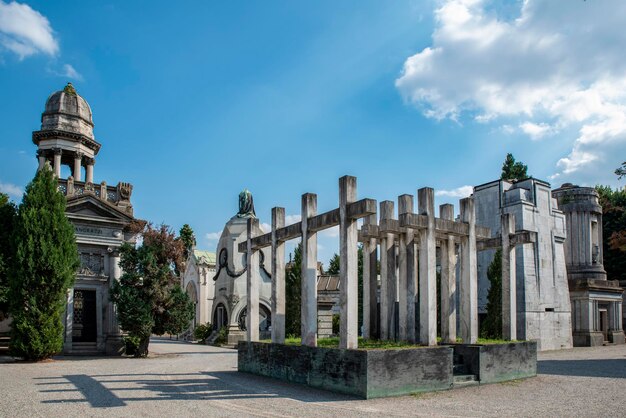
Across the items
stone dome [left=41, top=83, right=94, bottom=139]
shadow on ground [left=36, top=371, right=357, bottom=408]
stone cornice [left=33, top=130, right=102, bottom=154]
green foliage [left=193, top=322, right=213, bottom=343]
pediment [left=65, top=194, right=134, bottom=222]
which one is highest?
stone dome [left=41, top=83, right=94, bottom=139]

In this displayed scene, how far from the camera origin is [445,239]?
1466cm

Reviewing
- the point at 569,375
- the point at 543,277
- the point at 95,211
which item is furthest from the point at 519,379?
the point at 95,211

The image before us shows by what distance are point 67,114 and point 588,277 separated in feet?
105

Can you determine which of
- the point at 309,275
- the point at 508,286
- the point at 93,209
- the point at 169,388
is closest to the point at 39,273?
the point at 93,209

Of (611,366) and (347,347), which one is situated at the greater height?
(347,347)

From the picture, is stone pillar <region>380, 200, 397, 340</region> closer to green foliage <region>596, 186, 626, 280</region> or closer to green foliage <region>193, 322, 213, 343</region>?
green foliage <region>193, 322, 213, 343</region>

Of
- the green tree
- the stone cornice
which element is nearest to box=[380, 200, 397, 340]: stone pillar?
the green tree

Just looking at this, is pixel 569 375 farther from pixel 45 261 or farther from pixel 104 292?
pixel 104 292

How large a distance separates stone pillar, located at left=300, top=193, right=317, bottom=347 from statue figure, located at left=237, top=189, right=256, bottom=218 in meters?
21.1

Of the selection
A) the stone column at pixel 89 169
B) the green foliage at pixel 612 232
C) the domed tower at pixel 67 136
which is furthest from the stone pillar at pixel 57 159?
the green foliage at pixel 612 232

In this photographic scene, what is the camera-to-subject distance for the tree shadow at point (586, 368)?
15352 millimetres

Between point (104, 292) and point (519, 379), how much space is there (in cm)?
1863

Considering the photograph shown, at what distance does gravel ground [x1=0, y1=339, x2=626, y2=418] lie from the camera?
926 cm

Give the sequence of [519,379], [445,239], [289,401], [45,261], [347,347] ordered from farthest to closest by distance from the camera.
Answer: [45,261] < [445,239] < [519,379] < [347,347] < [289,401]
